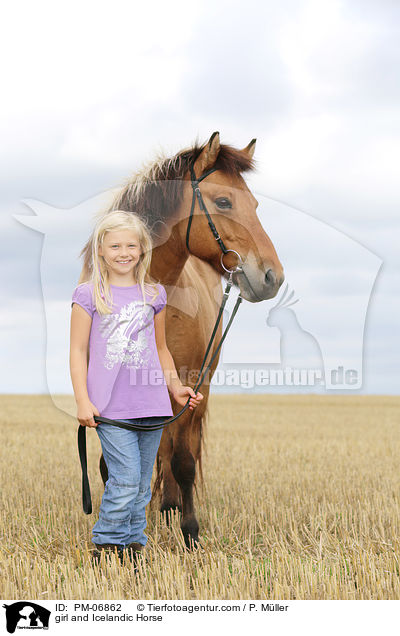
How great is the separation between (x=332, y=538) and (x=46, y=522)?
2.40 metres

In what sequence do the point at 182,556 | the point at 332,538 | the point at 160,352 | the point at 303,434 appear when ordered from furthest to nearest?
the point at 303,434 → the point at 332,538 → the point at 182,556 → the point at 160,352

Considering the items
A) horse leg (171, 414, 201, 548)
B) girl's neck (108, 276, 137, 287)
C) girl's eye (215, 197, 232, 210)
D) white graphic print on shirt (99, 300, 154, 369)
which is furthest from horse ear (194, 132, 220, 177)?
horse leg (171, 414, 201, 548)

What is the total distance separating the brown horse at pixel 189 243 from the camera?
3996 millimetres

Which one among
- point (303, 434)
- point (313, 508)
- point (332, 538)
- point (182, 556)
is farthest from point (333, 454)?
point (182, 556)

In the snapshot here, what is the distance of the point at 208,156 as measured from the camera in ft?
13.7

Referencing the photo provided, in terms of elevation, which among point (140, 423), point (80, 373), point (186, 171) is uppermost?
point (186, 171)

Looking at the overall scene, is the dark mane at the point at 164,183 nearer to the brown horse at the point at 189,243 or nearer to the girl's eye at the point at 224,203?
the brown horse at the point at 189,243

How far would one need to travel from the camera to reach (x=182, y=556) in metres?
4.23

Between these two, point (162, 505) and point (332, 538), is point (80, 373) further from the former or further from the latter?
point (332, 538)

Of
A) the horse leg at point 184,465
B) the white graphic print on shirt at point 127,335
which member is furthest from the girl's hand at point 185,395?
the horse leg at point 184,465

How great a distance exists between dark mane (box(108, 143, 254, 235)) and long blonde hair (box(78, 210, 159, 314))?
678mm

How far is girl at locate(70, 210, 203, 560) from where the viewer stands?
11.3 feet
